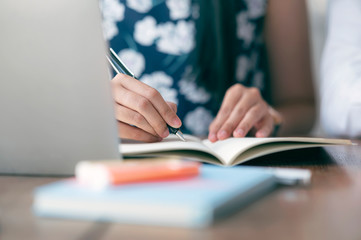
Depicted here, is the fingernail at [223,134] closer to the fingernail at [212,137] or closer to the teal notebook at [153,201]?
the fingernail at [212,137]

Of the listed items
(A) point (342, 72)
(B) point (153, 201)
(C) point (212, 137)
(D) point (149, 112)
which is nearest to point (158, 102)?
(D) point (149, 112)

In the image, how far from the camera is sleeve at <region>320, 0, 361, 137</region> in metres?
1.03

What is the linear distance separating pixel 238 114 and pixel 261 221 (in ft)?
1.72

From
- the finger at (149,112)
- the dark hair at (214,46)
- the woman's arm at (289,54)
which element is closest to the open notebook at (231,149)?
the finger at (149,112)

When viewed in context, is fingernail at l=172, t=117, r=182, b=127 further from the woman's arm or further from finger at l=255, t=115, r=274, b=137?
the woman's arm

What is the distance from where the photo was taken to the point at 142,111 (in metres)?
0.65

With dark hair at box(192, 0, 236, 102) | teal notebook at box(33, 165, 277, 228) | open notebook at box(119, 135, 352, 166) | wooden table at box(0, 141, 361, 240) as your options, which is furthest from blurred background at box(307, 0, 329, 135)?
teal notebook at box(33, 165, 277, 228)

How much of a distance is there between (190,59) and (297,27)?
0.46 meters

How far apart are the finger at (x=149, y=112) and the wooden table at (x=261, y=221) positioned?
264 millimetres

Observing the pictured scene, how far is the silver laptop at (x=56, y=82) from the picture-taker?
1.24ft

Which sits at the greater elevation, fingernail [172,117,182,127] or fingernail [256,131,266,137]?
fingernail [256,131,266,137]

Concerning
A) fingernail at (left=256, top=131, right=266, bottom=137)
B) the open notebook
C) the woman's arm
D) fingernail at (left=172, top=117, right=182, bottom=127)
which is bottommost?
the open notebook

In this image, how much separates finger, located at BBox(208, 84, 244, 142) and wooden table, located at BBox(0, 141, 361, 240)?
325 millimetres

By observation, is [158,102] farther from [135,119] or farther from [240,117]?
[240,117]
